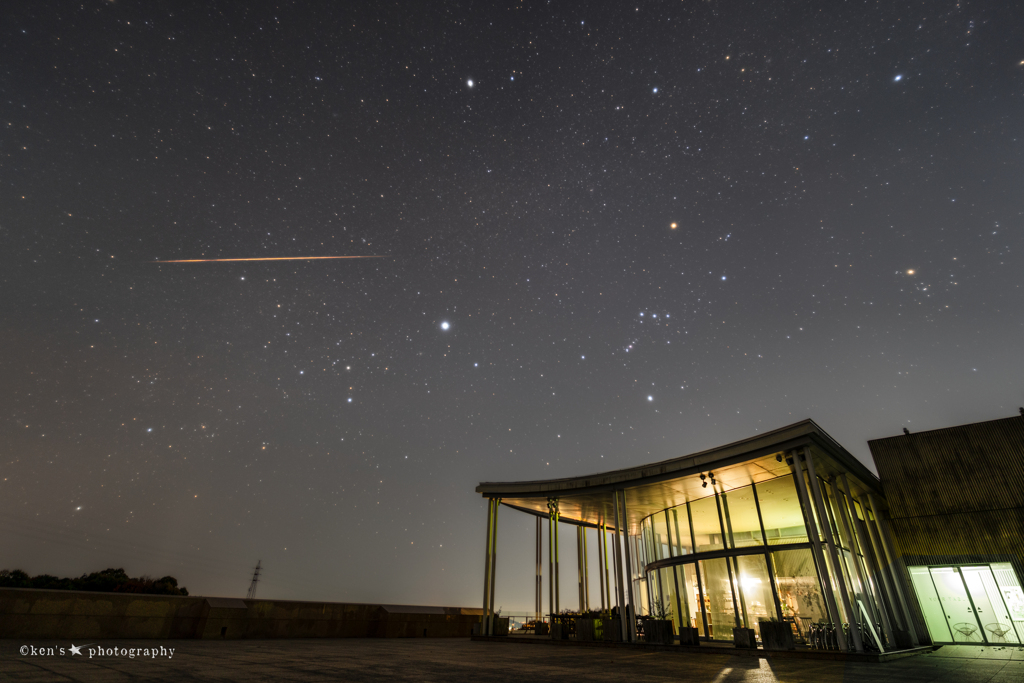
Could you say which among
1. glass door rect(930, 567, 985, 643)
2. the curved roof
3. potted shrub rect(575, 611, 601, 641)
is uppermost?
the curved roof

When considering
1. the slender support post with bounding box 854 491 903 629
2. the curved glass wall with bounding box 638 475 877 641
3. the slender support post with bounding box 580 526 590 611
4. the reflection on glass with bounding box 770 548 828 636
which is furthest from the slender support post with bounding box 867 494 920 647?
the slender support post with bounding box 580 526 590 611

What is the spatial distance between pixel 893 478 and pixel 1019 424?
5.07 metres

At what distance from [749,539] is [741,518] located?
0.89 metres

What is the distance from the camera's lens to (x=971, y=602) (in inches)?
723

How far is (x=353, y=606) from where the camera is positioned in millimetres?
16469

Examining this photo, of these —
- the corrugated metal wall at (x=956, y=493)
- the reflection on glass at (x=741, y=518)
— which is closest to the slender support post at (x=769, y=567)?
the reflection on glass at (x=741, y=518)

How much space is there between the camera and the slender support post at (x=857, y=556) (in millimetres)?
14586

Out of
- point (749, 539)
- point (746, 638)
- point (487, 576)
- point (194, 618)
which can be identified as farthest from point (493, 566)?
point (194, 618)

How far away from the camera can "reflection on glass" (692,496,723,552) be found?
18.0m

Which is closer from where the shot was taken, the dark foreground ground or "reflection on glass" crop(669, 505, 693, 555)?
the dark foreground ground

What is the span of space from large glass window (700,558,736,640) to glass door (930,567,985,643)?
10783mm

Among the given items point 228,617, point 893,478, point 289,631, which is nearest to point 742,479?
point 893,478

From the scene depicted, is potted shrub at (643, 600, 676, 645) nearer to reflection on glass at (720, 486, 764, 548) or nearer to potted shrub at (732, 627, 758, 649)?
potted shrub at (732, 627, 758, 649)

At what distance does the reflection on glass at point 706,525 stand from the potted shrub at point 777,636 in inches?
203
